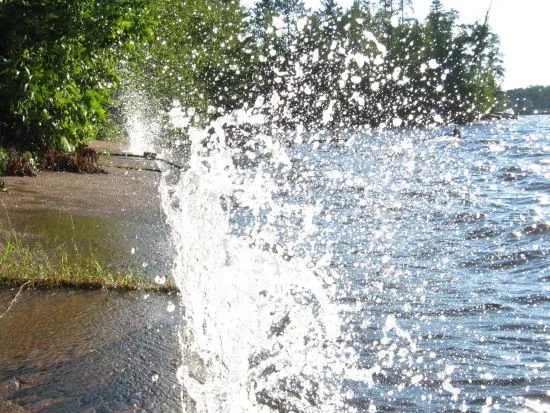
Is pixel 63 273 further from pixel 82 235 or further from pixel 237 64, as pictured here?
pixel 237 64

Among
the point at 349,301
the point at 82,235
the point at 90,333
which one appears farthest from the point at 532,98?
the point at 90,333

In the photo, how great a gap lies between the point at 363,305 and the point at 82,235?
11.9 ft

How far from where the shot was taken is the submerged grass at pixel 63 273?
531 centimetres

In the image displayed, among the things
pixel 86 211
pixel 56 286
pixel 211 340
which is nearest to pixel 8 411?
pixel 211 340

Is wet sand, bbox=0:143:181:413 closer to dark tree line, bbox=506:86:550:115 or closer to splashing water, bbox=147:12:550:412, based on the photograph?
splashing water, bbox=147:12:550:412

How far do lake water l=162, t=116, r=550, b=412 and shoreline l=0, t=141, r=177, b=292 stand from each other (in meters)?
0.36

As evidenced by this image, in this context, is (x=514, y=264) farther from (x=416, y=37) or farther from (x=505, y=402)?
(x=416, y=37)

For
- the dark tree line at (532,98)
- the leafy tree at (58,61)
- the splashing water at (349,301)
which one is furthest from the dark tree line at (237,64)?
the dark tree line at (532,98)

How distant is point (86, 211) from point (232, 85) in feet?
118

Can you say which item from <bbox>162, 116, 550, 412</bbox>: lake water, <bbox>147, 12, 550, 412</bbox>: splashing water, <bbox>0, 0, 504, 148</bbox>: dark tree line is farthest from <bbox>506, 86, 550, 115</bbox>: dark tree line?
<bbox>162, 116, 550, 412</bbox>: lake water

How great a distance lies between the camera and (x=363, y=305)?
5.62 meters

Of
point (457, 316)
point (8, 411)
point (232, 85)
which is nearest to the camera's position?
point (8, 411)

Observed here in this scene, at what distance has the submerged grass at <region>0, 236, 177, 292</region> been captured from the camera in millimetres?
5311

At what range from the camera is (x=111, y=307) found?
5016mm
